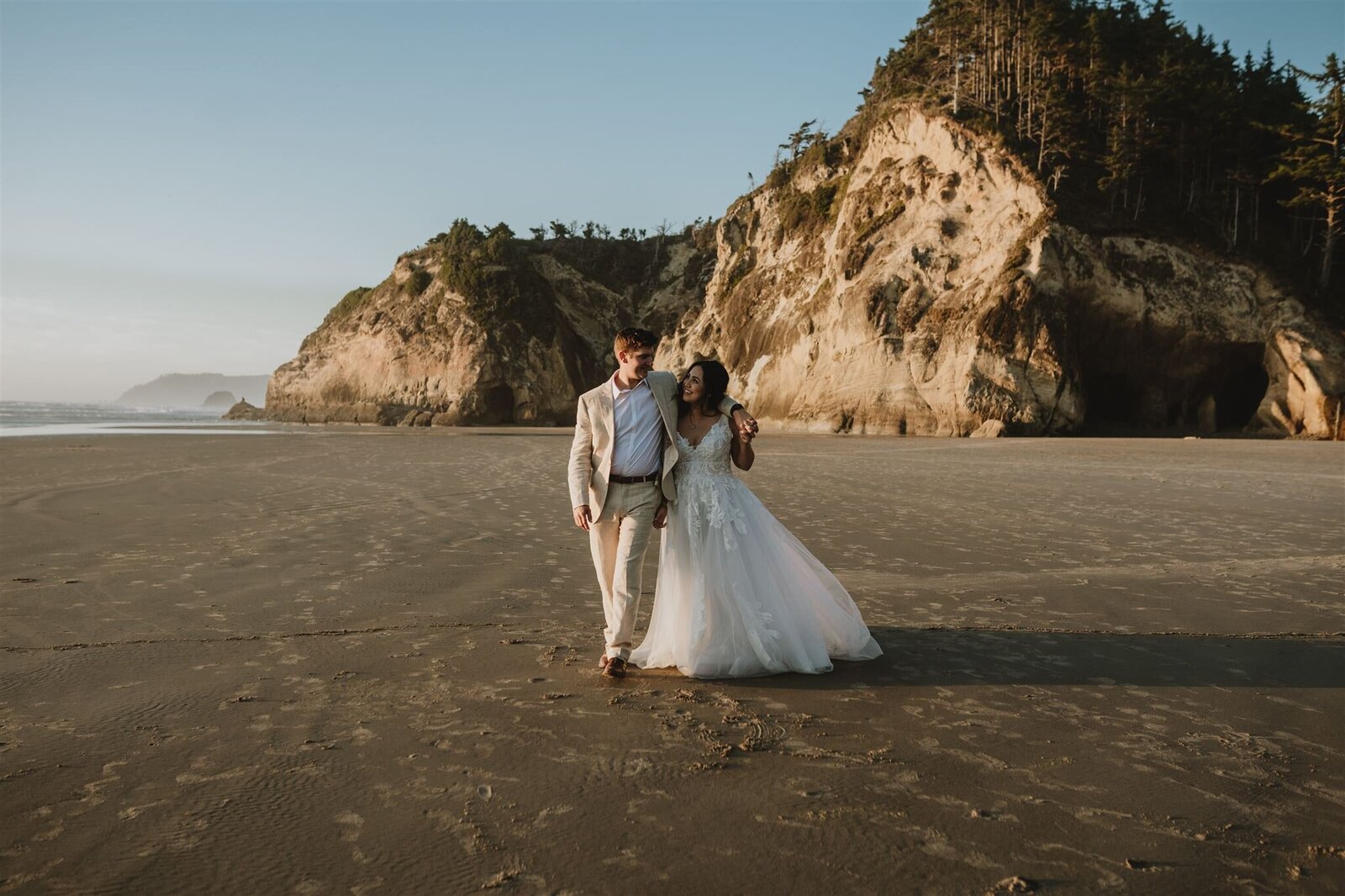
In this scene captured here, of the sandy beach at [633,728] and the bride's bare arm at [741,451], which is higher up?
the bride's bare arm at [741,451]

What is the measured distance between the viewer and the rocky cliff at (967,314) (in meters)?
29.9

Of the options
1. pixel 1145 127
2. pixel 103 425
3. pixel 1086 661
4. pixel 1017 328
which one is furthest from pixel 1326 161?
pixel 103 425

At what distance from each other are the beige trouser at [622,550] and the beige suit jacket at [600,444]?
76mm

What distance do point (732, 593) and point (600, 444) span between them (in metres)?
1.10

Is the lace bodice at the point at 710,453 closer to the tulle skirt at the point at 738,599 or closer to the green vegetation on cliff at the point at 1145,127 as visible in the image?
the tulle skirt at the point at 738,599

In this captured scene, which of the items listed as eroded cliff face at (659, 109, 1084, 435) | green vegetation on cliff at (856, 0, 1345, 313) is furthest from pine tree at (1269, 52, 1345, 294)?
eroded cliff face at (659, 109, 1084, 435)

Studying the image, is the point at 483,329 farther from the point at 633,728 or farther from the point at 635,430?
the point at 633,728

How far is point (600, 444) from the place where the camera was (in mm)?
4691

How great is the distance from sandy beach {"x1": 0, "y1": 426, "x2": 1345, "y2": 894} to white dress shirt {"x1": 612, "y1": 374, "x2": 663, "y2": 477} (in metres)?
1.14

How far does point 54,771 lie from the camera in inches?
123

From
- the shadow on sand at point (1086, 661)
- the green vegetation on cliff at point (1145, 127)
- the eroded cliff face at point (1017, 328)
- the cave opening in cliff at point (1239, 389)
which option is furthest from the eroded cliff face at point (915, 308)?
the shadow on sand at point (1086, 661)

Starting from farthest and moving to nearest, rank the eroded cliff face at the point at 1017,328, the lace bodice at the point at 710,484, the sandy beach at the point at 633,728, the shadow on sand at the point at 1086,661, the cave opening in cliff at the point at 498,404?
1. the cave opening in cliff at the point at 498,404
2. the eroded cliff face at the point at 1017,328
3. the lace bodice at the point at 710,484
4. the shadow on sand at the point at 1086,661
5. the sandy beach at the point at 633,728

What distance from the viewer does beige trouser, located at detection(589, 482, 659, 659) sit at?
4473 millimetres

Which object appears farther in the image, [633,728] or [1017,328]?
[1017,328]
